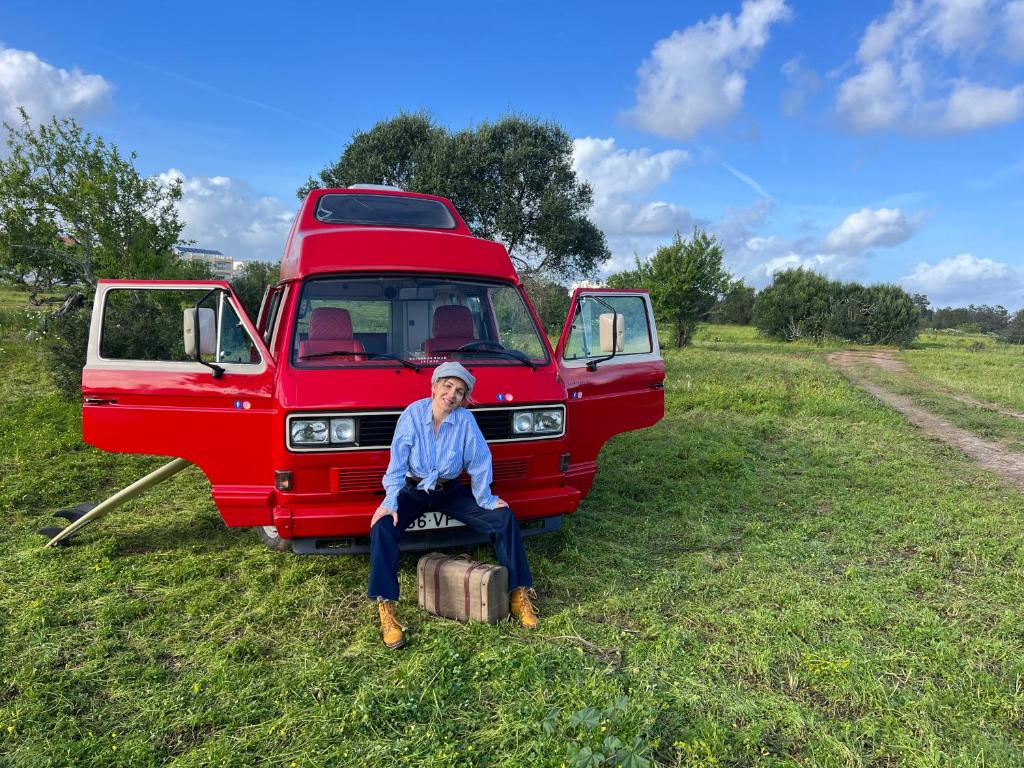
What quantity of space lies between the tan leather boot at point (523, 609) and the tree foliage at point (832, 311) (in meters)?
33.8

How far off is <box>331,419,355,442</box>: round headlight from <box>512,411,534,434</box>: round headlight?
1.04 metres

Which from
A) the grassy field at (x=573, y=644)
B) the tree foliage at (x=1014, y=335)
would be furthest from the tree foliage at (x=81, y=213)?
the tree foliage at (x=1014, y=335)

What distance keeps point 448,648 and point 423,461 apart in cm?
107

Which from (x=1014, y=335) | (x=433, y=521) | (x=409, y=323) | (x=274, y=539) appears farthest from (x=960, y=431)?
(x=1014, y=335)

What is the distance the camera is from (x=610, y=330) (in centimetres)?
508

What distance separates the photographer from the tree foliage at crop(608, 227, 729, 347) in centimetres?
2712

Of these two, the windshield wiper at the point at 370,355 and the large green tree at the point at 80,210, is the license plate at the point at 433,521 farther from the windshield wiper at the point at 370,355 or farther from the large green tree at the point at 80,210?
the large green tree at the point at 80,210

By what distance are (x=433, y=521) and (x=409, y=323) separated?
4.91 feet

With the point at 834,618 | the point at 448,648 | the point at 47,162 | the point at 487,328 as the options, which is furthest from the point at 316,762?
the point at 47,162

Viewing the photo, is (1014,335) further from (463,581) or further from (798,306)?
(463,581)

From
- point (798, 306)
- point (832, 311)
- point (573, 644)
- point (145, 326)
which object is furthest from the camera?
point (798, 306)

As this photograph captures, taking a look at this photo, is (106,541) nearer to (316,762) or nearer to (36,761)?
(36,761)

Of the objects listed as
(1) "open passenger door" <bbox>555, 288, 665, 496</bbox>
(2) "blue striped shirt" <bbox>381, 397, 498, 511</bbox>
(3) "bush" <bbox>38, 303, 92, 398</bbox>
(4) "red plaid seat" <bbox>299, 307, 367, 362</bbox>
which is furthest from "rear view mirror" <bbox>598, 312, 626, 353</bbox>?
(3) "bush" <bbox>38, 303, 92, 398</bbox>

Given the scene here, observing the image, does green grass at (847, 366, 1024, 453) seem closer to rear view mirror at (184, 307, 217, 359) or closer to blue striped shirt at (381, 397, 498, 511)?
blue striped shirt at (381, 397, 498, 511)
